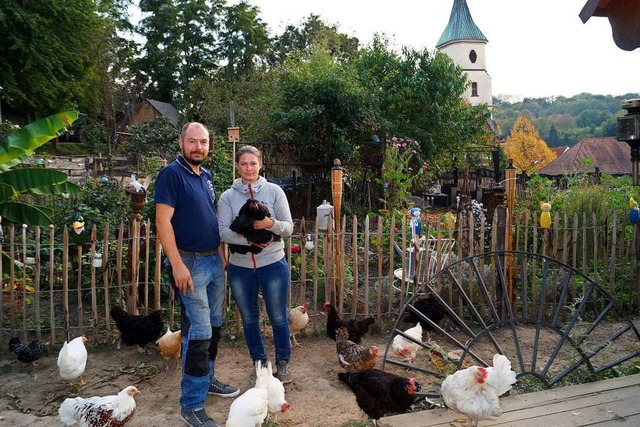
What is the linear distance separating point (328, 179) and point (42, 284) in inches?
279

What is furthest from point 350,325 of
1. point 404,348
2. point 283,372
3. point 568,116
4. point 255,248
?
point 568,116

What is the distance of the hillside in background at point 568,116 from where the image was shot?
53.2 m

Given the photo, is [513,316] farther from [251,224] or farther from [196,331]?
[196,331]

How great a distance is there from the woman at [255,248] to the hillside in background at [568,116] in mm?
48937

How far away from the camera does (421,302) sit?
4840mm

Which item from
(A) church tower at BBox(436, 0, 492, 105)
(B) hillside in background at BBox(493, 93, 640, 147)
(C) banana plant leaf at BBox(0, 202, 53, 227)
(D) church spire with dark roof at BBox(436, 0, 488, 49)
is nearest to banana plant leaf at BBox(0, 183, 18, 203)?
(C) banana plant leaf at BBox(0, 202, 53, 227)

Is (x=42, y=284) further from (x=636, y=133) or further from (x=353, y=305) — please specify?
(x=636, y=133)

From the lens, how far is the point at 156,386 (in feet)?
12.5

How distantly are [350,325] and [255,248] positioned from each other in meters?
1.66

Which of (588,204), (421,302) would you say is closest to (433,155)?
(588,204)

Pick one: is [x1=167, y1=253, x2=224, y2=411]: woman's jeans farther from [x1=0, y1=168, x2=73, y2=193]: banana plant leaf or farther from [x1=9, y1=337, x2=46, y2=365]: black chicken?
[x1=0, y1=168, x2=73, y2=193]: banana plant leaf

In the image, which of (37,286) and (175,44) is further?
(175,44)

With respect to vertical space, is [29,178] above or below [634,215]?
above

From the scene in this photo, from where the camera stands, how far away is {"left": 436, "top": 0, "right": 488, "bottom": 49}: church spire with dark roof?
43.8 metres
